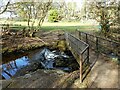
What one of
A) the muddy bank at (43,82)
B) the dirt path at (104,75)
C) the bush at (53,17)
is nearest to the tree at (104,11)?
the dirt path at (104,75)

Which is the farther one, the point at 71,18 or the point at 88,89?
the point at 71,18

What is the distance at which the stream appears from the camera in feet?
41.0

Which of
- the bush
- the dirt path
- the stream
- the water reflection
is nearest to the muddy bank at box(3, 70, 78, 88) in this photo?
the dirt path

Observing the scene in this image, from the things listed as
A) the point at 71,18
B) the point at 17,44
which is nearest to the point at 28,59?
the point at 17,44

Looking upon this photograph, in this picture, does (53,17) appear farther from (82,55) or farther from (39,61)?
(82,55)

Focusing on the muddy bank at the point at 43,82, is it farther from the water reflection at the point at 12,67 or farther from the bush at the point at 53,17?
the bush at the point at 53,17

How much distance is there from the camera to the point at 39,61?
14.6m

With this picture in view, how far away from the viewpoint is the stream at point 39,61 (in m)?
12.5

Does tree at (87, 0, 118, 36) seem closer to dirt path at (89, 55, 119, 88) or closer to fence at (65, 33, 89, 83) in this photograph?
fence at (65, 33, 89, 83)

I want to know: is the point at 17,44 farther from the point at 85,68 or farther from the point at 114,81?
the point at 114,81

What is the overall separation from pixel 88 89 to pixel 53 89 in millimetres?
1186

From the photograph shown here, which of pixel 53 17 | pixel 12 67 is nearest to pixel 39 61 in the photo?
pixel 12 67

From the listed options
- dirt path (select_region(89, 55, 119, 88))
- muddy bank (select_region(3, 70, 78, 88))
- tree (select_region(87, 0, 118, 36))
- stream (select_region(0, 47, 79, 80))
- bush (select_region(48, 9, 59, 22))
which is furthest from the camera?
bush (select_region(48, 9, 59, 22))

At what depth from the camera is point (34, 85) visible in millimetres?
7238
